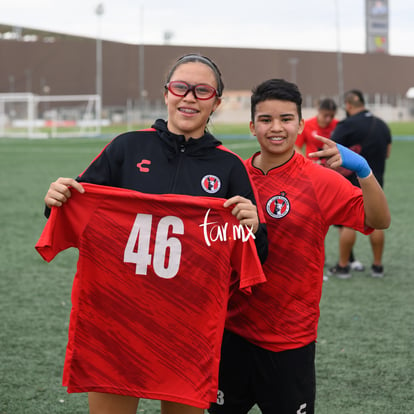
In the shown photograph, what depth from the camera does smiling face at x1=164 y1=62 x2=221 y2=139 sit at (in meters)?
2.49

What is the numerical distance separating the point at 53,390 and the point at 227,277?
77.6 inches

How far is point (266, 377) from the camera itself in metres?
2.68

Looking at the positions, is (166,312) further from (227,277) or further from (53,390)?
(53,390)

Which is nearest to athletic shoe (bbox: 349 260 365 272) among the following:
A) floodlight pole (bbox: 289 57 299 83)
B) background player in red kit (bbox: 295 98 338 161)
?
background player in red kit (bbox: 295 98 338 161)

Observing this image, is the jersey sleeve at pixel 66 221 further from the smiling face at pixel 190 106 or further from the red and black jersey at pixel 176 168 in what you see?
the smiling face at pixel 190 106

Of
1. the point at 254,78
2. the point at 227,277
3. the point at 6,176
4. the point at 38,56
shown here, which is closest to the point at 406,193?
the point at 6,176

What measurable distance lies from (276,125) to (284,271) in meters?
0.55

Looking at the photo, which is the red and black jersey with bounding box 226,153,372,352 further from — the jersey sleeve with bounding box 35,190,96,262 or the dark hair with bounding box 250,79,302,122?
the jersey sleeve with bounding box 35,190,96,262

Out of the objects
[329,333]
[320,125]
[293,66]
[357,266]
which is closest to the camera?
[329,333]

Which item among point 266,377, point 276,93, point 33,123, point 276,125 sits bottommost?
point 266,377

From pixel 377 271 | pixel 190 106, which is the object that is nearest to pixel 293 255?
pixel 190 106

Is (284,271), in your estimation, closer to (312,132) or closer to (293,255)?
(293,255)

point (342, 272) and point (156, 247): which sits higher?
point (156, 247)

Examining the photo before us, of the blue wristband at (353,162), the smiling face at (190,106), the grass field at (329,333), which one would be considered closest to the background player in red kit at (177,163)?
the smiling face at (190,106)
